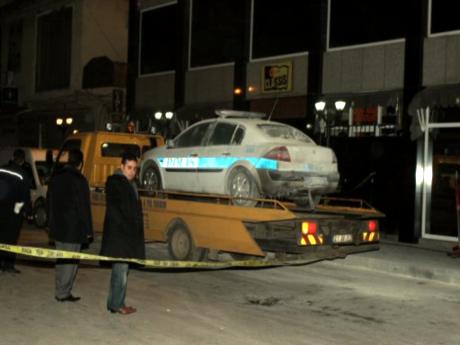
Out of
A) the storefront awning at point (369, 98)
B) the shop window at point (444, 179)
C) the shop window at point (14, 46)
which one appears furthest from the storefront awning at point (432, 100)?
the shop window at point (14, 46)

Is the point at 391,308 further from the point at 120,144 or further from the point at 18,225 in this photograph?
the point at 120,144

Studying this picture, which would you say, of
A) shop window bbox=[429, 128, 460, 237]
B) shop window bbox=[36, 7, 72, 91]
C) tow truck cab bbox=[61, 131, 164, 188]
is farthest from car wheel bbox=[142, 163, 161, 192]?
shop window bbox=[36, 7, 72, 91]

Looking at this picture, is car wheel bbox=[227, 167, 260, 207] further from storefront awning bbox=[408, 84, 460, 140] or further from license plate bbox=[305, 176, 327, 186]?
storefront awning bbox=[408, 84, 460, 140]

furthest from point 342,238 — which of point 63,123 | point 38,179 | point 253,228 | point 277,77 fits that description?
point 63,123

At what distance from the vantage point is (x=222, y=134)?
10500mm

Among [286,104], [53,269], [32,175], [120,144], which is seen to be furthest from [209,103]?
[53,269]

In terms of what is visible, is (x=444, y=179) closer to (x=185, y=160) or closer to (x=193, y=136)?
(x=193, y=136)

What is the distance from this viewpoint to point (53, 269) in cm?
1018

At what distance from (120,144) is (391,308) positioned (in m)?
6.81

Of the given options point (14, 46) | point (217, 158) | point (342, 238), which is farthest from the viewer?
point (14, 46)

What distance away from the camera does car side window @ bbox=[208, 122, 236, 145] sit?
1036 cm

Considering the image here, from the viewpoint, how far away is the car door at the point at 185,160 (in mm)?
10766

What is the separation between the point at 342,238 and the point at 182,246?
266 cm

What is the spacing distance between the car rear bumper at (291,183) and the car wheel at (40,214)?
25.4ft
